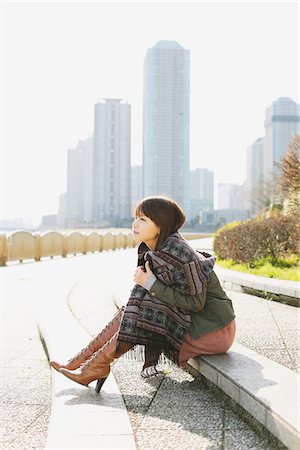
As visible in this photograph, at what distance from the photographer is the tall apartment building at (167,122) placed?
121m

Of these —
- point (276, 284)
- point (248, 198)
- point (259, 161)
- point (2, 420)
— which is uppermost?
point (259, 161)

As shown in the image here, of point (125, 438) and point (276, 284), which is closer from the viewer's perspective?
point (125, 438)

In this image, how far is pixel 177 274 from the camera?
10.7ft

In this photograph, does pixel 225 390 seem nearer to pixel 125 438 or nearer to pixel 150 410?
pixel 150 410

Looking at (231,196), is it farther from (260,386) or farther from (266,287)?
(260,386)

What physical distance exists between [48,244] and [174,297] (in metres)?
16.8

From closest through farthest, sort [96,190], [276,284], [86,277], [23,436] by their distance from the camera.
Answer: [23,436]
[276,284]
[86,277]
[96,190]

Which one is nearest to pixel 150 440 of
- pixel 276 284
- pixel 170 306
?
pixel 170 306

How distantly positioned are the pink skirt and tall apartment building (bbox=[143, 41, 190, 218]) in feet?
374

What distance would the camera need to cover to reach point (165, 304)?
10.8 ft

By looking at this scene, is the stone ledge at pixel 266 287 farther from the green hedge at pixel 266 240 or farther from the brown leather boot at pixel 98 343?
the brown leather boot at pixel 98 343

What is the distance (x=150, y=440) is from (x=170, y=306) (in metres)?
0.92

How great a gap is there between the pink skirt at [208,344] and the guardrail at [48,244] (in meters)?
13.2

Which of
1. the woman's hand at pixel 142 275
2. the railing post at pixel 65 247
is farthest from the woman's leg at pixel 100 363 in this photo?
the railing post at pixel 65 247
